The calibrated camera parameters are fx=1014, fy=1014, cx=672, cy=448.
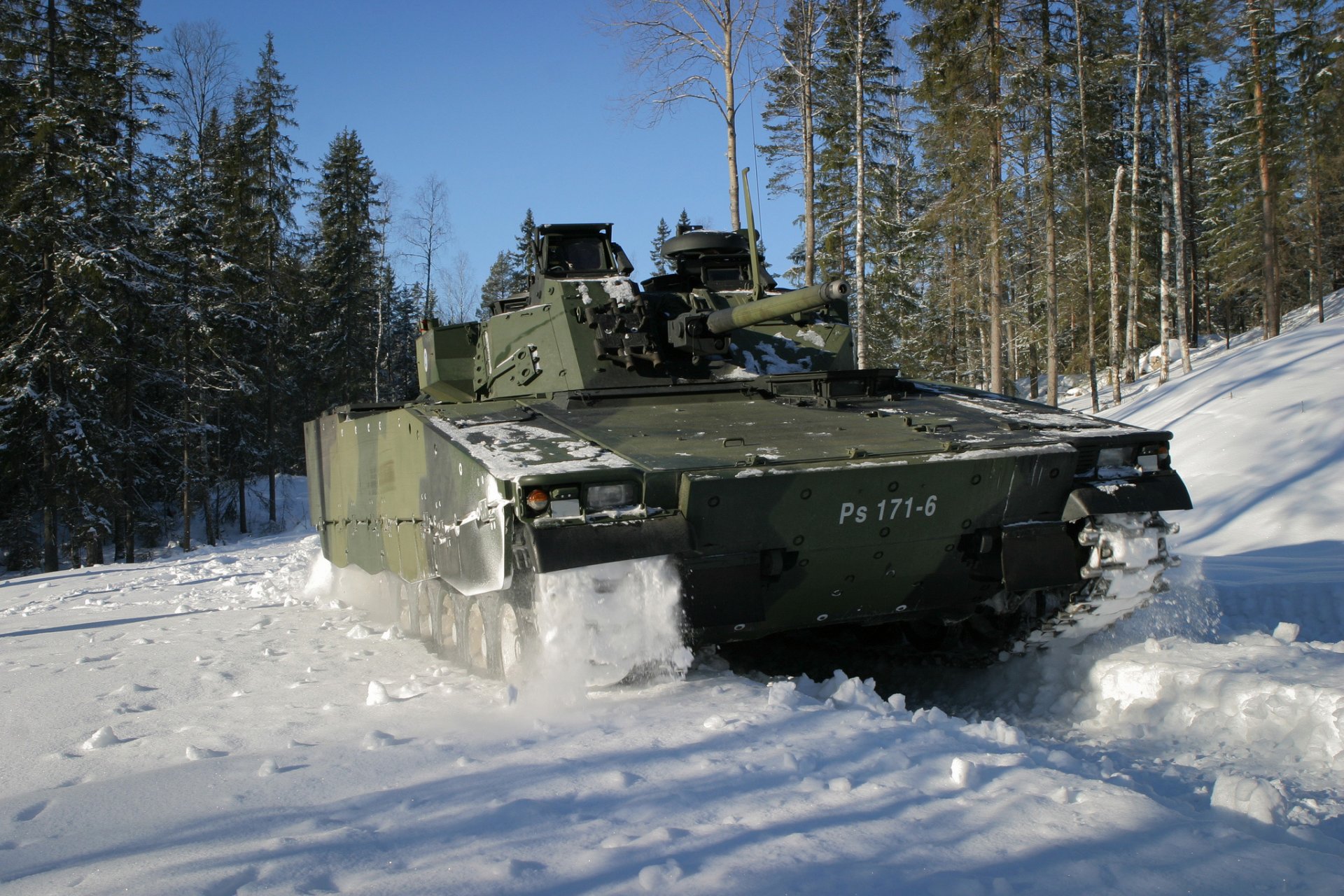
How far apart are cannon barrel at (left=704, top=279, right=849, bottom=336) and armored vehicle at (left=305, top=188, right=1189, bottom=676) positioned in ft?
0.06

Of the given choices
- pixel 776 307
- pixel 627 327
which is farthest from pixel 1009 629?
pixel 627 327

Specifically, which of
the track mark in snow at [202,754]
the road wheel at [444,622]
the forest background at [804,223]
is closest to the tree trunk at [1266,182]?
the forest background at [804,223]

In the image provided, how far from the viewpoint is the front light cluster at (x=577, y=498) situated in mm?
4438

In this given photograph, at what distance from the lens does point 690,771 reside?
3.61m

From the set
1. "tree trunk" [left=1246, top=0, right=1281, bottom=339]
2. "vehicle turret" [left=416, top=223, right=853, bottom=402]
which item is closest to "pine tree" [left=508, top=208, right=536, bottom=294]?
"vehicle turret" [left=416, top=223, right=853, bottom=402]

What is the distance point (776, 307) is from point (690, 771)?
326 cm

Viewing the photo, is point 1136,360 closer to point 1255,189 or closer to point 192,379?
point 1255,189

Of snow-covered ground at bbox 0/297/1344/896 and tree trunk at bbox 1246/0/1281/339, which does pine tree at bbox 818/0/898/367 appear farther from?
snow-covered ground at bbox 0/297/1344/896

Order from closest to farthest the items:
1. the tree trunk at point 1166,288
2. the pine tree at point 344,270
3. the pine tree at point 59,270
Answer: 1. the pine tree at point 59,270
2. the tree trunk at point 1166,288
3. the pine tree at point 344,270

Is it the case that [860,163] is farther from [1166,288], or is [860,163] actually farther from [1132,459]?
[1166,288]

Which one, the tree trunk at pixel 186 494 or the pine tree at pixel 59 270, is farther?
the tree trunk at pixel 186 494

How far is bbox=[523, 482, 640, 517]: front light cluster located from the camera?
444 centimetres

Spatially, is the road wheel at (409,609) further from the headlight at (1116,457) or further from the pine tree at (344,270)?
the pine tree at (344,270)

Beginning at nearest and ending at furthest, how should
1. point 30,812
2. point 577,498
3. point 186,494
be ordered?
point 30,812 → point 577,498 → point 186,494
